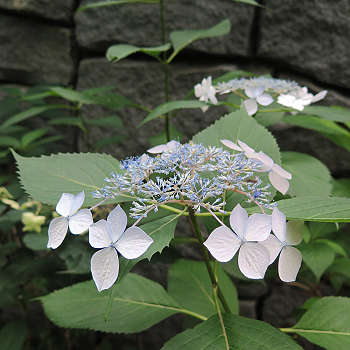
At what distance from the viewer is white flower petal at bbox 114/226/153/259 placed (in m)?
0.38

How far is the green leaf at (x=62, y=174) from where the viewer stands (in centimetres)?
Result: 53

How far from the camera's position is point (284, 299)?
1484mm

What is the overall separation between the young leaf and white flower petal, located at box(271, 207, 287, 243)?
0.35m

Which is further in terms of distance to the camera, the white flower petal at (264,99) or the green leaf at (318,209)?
the white flower petal at (264,99)

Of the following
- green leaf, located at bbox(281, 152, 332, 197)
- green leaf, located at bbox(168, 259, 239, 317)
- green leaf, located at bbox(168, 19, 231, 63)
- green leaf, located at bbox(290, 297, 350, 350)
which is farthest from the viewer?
green leaf, located at bbox(168, 19, 231, 63)

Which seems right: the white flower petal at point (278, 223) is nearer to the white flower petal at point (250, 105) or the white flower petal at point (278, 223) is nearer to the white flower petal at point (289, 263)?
the white flower petal at point (289, 263)

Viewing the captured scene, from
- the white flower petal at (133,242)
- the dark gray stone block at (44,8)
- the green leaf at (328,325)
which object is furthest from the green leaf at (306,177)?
the dark gray stone block at (44,8)

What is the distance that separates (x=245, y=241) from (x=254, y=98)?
0.49 meters

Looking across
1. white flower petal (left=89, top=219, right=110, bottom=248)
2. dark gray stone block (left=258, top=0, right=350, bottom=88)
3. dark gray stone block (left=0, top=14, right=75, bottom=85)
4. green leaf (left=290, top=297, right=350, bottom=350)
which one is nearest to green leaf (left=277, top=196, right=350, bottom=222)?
white flower petal (left=89, top=219, right=110, bottom=248)

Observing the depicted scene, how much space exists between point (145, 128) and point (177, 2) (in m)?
0.57

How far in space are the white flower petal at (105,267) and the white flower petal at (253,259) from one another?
16 cm

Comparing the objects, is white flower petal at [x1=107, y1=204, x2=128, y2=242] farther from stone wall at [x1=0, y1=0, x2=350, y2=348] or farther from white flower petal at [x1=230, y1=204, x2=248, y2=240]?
stone wall at [x1=0, y1=0, x2=350, y2=348]

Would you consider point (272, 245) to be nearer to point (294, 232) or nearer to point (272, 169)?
point (294, 232)

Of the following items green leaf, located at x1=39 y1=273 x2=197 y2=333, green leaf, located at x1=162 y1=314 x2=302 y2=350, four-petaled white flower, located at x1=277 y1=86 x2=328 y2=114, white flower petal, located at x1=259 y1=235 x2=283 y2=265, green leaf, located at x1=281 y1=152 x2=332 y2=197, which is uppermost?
white flower petal, located at x1=259 y1=235 x2=283 y2=265
